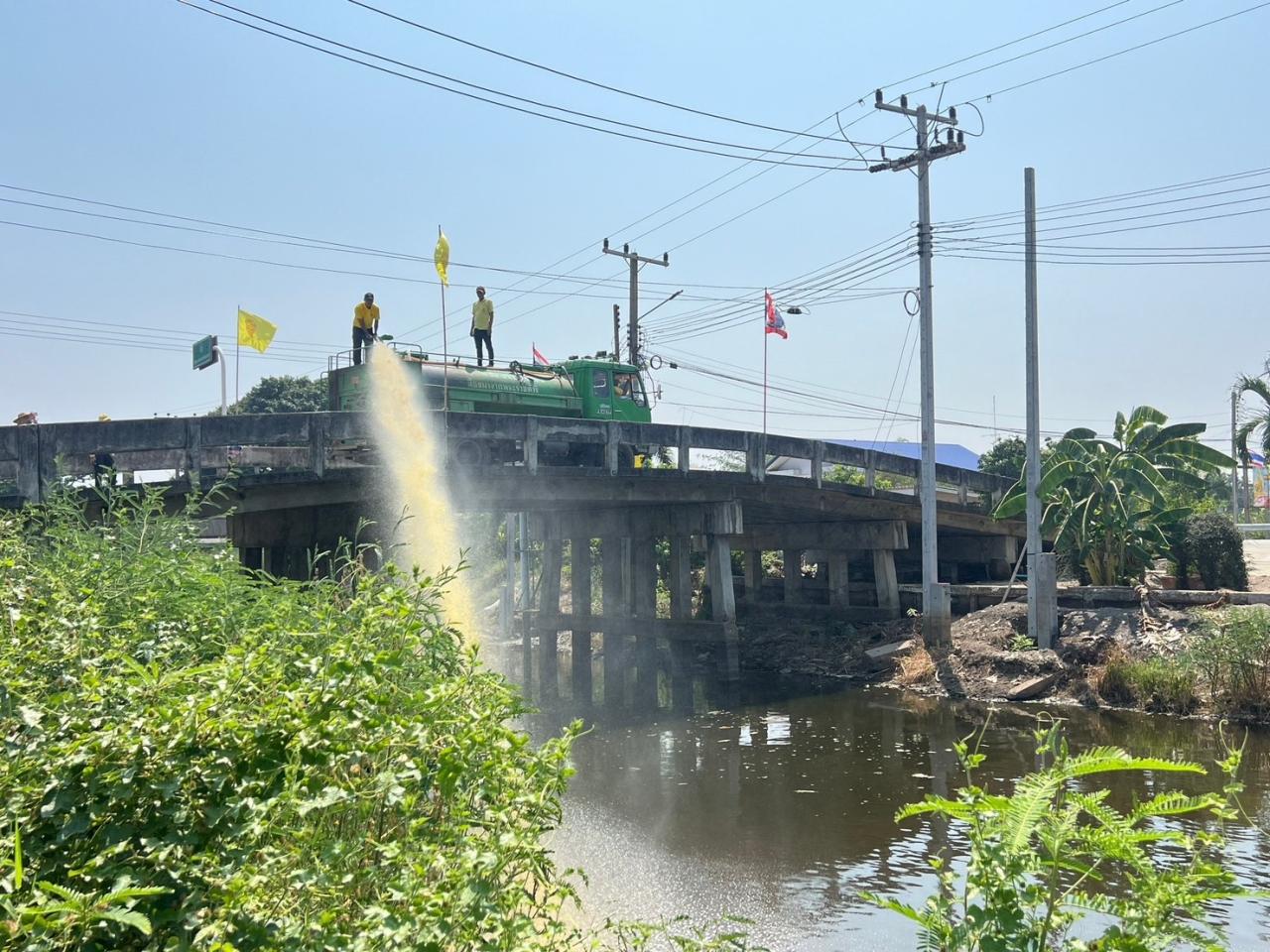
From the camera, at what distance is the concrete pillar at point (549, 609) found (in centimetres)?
2881

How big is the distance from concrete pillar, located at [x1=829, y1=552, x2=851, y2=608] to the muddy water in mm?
7771

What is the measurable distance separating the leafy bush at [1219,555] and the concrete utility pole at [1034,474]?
355 centimetres

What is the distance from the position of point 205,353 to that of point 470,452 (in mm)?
8036

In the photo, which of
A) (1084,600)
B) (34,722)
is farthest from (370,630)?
(1084,600)

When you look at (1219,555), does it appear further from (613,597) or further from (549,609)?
(549,609)

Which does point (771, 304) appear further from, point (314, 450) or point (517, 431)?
point (314, 450)

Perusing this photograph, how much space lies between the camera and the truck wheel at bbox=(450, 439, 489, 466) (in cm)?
1881

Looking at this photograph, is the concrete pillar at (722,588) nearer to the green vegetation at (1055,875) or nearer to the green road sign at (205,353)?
the green road sign at (205,353)

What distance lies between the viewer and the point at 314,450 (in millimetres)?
15695

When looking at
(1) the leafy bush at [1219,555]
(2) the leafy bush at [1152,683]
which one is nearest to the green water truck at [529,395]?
(2) the leafy bush at [1152,683]

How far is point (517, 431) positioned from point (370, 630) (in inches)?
561

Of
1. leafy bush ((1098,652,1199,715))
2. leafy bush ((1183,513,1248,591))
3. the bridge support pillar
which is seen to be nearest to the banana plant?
leafy bush ((1183,513,1248,591))

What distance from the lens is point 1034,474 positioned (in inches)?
839

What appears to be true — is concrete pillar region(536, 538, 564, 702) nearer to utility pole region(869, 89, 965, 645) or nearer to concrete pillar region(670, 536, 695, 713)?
concrete pillar region(670, 536, 695, 713)
